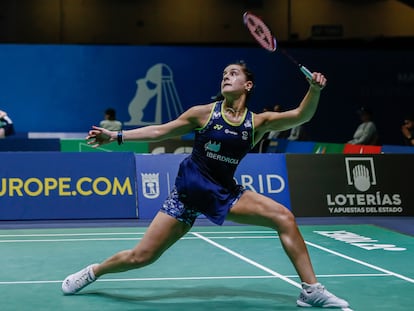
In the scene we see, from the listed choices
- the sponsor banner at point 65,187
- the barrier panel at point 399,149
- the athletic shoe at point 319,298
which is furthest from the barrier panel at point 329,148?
the athletic shoe at point 319,298

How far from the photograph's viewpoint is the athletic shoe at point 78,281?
19.6 ft

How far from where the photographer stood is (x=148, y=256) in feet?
18.6

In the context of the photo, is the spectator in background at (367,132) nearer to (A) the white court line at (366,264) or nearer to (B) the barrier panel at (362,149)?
(B) the barrier panel at (362,149)

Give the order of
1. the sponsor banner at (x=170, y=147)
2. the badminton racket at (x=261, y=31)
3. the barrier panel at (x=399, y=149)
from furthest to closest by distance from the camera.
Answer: the sponsor banner at (x=170, y=147) → the barrier panel at (x=399, y=149) → the badminton racket at (x=261, y=31)

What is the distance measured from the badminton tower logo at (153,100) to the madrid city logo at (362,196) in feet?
31.5

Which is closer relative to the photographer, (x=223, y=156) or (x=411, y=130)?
(x=223, y=156)

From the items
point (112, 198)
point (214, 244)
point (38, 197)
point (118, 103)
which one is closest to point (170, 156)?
point (112, 198)

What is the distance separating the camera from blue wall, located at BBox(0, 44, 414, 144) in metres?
20.1

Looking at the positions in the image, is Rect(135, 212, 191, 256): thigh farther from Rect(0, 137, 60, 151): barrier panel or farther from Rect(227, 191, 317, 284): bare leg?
Rect(0, 137, 60, 151): barrier panel

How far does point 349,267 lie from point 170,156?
13.8 ft

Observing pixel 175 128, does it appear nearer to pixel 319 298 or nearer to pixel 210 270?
pixel 319 298

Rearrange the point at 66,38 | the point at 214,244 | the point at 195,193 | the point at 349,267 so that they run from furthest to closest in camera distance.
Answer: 1. the point at 66,38
2. the point at 214,244
3. the point at 349,267
4. the point at 195,193

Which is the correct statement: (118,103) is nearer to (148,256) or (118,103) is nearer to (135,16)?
(135,16)

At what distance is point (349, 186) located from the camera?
11227mm
